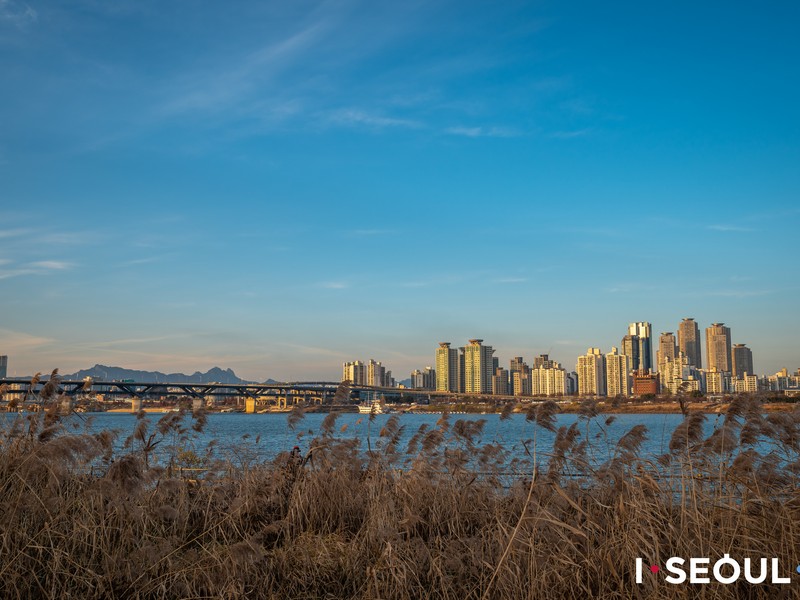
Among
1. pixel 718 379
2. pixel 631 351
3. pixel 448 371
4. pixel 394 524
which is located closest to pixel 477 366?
pixel 448 371

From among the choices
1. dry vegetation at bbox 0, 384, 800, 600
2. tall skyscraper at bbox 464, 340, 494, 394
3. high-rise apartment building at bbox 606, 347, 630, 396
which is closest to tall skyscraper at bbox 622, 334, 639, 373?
high-rise apartment building at bbox 606, 347, 630, 396

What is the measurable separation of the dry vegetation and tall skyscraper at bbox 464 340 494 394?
16076 cm

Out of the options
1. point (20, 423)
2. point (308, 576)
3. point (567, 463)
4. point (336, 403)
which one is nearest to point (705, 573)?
point (308, 576)

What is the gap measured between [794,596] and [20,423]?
9.72 m

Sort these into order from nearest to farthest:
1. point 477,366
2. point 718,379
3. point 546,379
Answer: point 718,379, point 546,379, point 477,366

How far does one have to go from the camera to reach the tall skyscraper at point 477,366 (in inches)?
6860

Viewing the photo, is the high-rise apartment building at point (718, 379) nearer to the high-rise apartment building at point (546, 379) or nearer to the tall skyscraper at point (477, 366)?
the high-rise apartment building at point (546, 379)

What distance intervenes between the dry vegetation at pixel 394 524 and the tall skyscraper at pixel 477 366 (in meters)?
161

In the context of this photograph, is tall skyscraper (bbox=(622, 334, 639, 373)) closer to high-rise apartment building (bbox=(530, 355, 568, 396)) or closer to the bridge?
high-rise apartment building (bbox=(530, 355, 568, 396))

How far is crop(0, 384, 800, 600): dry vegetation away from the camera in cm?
541

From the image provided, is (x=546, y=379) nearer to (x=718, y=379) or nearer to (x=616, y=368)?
(x=616, y=368)

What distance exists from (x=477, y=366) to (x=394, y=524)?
7010 inches

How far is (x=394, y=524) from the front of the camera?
720 cm

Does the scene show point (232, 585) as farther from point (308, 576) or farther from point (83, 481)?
point (83, 481)
